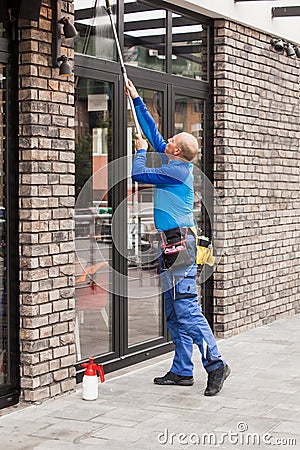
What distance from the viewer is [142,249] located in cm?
720

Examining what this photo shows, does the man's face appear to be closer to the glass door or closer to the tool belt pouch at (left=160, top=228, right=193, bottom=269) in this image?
the tool belt pouch at (left=160, top=228, right=193, bottom=269)

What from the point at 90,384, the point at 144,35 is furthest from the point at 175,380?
the point at 144,35

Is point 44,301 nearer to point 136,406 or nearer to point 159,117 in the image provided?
point 136,406

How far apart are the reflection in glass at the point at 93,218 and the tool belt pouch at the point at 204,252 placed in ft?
2.92

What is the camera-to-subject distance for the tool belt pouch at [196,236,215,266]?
737cm

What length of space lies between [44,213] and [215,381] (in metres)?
1.62

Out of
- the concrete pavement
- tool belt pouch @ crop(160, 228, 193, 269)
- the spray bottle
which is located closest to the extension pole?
tool belt pouch @ crop(160, 228, 193, 269)

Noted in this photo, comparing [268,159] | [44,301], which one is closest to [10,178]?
[44,301]

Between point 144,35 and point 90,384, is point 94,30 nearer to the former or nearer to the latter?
point 144,35

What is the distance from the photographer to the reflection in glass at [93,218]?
6.41 metres

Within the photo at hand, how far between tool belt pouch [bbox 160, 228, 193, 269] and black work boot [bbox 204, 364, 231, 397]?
2.50 feet

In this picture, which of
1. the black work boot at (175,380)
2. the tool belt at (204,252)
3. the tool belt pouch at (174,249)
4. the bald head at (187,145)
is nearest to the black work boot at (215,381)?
the black work boot at (175,380)

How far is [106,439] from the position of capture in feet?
16.4

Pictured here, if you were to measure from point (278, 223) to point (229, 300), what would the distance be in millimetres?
1445
